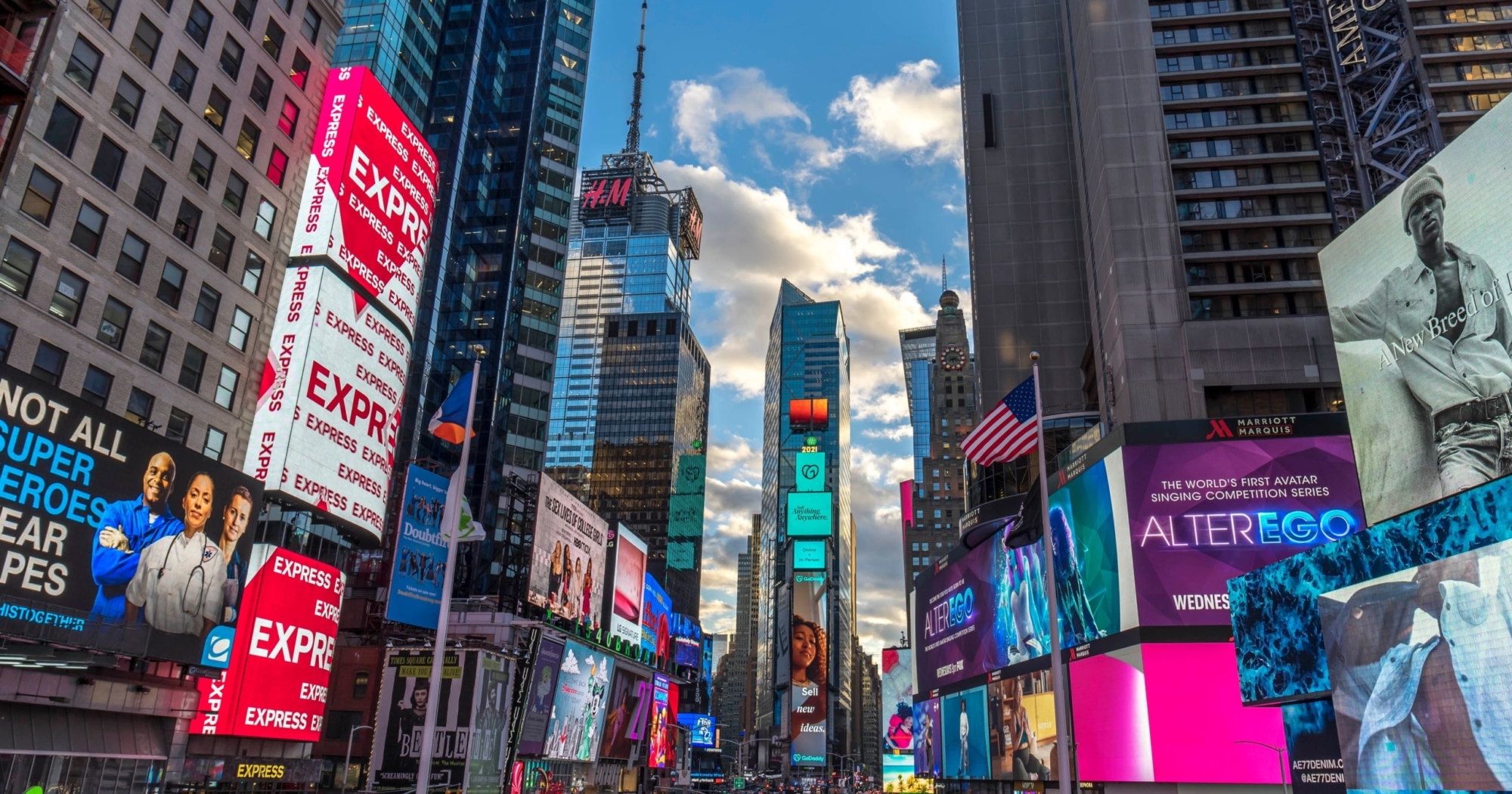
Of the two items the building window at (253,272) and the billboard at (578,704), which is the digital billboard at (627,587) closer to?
the billboard at (578,704)

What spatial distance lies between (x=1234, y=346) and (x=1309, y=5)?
31217mm

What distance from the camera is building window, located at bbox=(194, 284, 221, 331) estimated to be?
4019 cm

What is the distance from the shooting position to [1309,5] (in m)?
78.6

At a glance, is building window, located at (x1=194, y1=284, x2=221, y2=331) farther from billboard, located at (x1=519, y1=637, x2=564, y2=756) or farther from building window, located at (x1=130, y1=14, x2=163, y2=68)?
billboard, located at (x1=519, y1=637, x2=564, y2=756)

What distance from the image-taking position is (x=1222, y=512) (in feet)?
193

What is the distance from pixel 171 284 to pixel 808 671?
166 meters

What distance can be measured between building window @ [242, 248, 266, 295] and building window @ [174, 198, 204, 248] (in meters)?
2.97

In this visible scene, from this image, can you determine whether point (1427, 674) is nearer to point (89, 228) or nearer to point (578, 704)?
point (89, 228)

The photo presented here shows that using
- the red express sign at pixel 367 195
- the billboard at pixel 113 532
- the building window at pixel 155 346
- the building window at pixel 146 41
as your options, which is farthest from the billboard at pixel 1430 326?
the red express sign at pixel 367 195

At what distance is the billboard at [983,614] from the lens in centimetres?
7475

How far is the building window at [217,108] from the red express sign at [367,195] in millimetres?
5997

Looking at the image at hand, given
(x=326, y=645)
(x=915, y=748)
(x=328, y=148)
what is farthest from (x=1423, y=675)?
(x=915, y=748)

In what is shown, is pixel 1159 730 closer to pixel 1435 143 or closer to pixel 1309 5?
pixel 1435 143

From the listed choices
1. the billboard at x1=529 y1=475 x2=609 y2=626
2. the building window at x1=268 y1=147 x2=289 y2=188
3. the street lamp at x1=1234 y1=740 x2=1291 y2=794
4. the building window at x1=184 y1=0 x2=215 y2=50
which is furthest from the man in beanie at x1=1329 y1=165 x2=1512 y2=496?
the billboard at x1=529 y1=475 x2=609 y2=626
